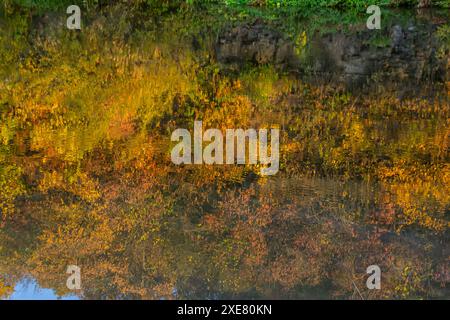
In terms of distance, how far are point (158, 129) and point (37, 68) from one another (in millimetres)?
4128

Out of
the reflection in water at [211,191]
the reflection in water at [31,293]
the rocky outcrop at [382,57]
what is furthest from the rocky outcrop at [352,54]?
the reflection in water at [31,293]

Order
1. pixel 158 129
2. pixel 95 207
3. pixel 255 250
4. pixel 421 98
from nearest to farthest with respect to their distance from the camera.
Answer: pixel 255 250 < pixel 95 207 < pixel 158 129 < pixel 421 98

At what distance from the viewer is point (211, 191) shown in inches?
291

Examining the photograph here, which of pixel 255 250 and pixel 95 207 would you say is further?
pixel 95 207

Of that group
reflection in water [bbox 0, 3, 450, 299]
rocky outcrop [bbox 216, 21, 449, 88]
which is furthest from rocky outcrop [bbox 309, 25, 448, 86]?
reflection in water [bbox 0, 3, 450, 299]

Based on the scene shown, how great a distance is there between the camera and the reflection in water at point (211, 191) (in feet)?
19.6

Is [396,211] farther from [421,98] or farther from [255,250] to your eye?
[421,98]

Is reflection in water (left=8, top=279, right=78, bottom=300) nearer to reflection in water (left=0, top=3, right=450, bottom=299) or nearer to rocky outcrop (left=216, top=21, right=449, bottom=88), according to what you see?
reflection in water (left=0, top=3, right=450, bottom=299)

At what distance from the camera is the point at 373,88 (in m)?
11.5

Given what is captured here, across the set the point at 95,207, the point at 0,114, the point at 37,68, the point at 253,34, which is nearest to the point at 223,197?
the point at 95,207

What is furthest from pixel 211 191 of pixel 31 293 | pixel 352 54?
pixel 352 54

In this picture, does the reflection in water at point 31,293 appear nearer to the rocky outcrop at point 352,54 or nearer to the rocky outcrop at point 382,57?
the rocky outcrop at point 352,54

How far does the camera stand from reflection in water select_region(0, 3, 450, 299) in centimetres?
597
